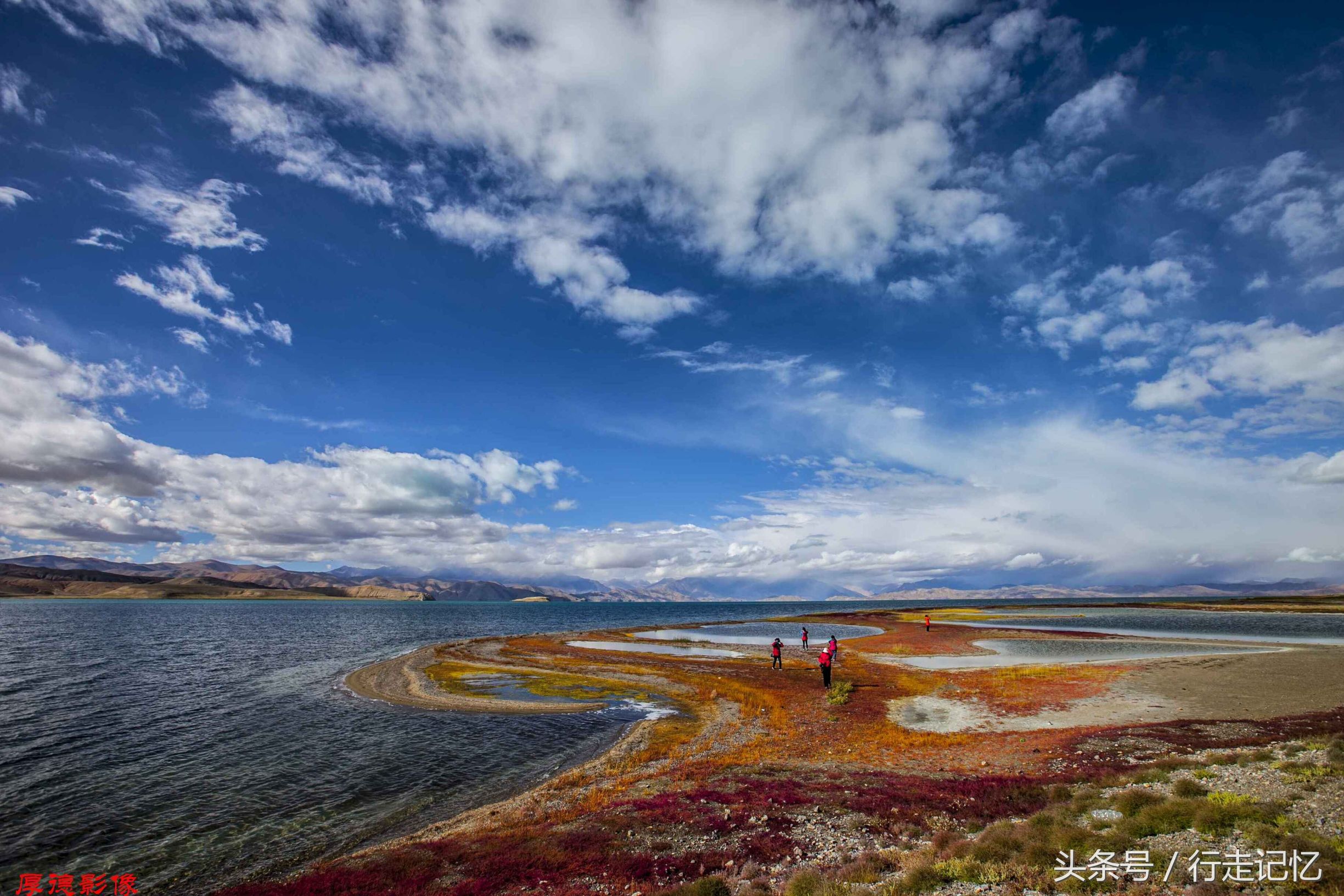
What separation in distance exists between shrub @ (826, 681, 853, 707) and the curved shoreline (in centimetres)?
1616

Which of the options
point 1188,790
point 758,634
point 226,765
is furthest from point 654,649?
point 1188,790

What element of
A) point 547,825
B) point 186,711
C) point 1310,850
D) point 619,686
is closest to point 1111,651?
point 619,686

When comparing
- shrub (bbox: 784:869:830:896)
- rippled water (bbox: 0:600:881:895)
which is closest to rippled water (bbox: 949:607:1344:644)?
shrub (bbox: 784:869:830:896)

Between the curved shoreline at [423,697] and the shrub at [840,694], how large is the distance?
16164 millimetres

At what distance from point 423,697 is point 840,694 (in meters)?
31.3

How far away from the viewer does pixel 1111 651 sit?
6706 centimetres

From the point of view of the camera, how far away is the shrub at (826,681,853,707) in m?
39.2

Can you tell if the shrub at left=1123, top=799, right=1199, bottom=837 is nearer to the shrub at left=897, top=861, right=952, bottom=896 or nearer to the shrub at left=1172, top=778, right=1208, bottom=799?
the shrub at left=1172, top=778, right=1208, bottom=799

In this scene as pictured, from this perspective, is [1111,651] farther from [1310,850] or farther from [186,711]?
[186,711]

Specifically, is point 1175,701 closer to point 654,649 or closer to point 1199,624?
point 654,649

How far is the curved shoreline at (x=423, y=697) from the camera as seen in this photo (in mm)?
40438

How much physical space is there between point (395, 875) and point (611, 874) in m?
6.21

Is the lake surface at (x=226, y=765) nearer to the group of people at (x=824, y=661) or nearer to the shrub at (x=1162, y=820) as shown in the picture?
the group of people at (x=824, y=661)

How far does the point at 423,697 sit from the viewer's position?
44125 millimetres
